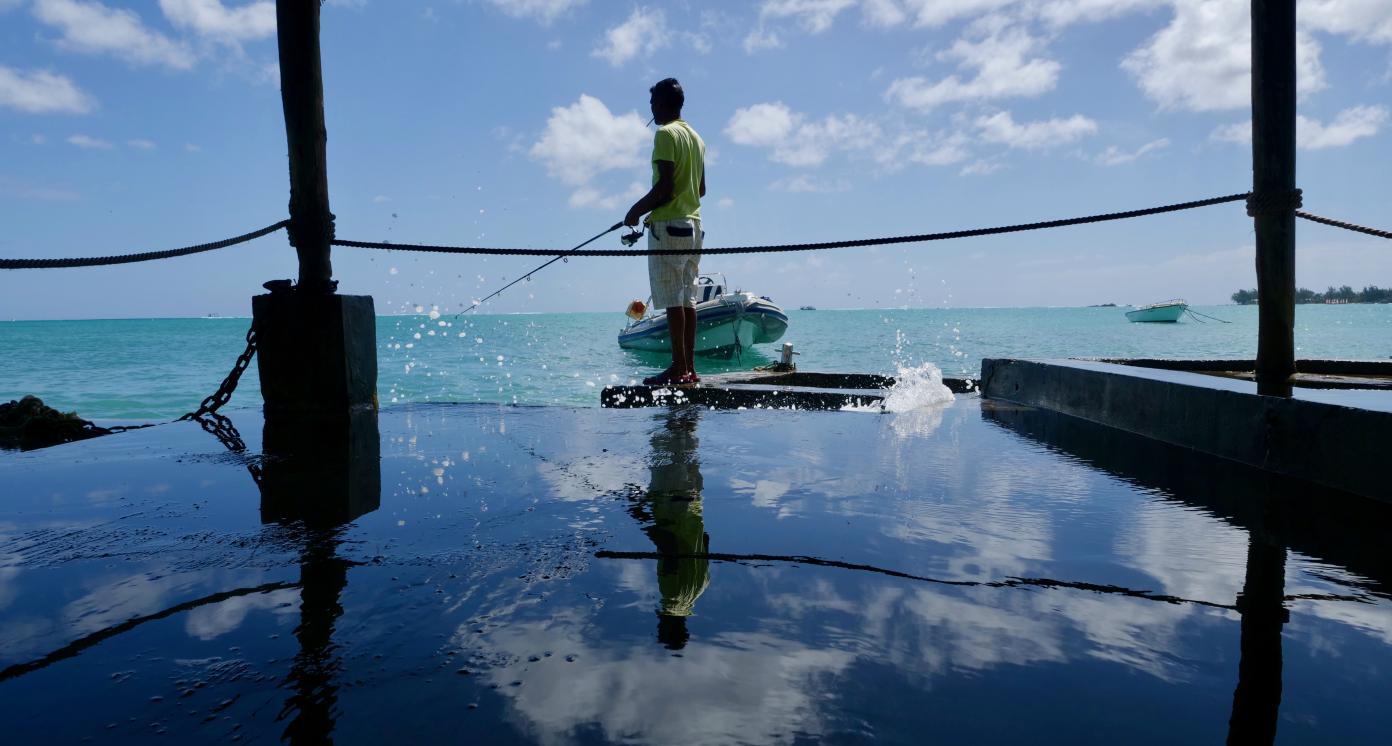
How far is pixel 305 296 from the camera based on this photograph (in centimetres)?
495

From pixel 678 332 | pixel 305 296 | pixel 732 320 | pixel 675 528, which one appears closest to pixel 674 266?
pixel 678 332

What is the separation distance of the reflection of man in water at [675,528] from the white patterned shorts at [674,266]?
2.29 m

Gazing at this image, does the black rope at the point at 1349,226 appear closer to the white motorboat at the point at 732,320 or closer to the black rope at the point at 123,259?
the black rope at the point at 123,259

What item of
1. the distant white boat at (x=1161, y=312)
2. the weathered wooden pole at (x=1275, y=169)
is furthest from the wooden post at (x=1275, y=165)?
the distant white boat at (x=1161, y=312)

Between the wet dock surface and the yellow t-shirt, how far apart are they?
3.40 meters

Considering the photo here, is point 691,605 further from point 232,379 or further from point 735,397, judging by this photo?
point 735,397

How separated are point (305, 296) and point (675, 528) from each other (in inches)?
144

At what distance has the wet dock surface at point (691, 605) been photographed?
4.10 feet

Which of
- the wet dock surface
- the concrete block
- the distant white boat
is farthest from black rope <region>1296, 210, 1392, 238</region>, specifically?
the distant white boat

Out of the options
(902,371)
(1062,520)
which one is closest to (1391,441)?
(1062,520)

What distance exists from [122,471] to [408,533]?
187 centimetres

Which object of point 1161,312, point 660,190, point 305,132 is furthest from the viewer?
point 1161,312

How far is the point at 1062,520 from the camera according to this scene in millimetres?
2484

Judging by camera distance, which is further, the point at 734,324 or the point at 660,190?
the point at 734,324
